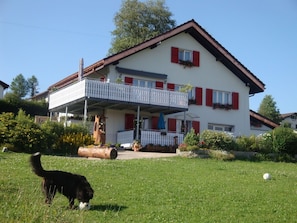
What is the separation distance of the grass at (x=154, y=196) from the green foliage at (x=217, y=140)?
6.21m

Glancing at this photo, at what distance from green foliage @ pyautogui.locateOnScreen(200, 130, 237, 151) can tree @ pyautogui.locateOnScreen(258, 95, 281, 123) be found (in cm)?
4382

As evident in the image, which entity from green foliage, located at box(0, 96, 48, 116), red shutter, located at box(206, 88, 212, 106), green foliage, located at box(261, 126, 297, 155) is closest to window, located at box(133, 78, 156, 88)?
red shutter, located at box(206, 88, 212, 106)

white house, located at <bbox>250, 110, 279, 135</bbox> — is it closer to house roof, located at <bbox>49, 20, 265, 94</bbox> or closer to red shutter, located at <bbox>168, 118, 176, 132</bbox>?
house roof, located at <bbox>49, 20, 265, 94</bbox>

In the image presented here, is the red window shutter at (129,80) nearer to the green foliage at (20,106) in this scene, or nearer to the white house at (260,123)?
the green foliage at (20,106)

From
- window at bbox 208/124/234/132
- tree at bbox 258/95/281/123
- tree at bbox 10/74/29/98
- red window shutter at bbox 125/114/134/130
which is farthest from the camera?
tree at bbox 10/74/29/98

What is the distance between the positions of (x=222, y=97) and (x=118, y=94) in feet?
34.7

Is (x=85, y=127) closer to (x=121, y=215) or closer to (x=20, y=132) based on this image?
(x=20, y=132)

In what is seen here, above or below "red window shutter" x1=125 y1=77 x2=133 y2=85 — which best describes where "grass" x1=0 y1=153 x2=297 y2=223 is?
below

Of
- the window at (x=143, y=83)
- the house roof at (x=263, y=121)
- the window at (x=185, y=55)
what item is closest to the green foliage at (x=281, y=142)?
the window at (x=143, y=83)

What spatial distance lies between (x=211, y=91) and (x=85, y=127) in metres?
12.7

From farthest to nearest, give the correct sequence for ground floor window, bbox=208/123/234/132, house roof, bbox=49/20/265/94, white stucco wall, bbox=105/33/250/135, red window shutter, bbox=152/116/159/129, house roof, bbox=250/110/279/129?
house roof, bbox=250/110/279/129 < ground floor window, bbox=208/123/234/132 < white stucco wall, bbox=105/33/250/135 < house roof, bbox=49/20/265/94 < red window shutter, bbox=152/116/159/129

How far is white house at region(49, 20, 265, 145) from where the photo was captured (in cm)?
2658

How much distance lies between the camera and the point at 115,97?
26125 mm

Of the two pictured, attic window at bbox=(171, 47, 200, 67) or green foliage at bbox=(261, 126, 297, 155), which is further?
attic window at bbox=(171, 47, 200, 67)
